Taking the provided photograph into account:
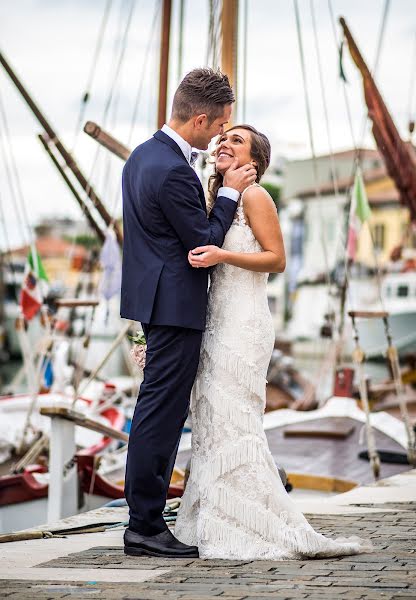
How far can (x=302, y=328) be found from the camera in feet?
217

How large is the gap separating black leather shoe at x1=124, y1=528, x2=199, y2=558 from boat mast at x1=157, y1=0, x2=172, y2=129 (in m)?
5.55

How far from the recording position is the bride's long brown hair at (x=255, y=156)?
4.54 meters

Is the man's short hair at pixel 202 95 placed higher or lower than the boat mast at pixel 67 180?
lower

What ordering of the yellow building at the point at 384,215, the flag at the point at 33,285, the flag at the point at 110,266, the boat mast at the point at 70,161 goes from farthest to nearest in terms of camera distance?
the yellow building at the point at 384,215 < the flag at the point at 33,285 < the boat mast at the point at 70,161 < the flag at the point at 110,266

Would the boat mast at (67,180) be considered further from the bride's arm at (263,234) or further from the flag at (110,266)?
the bride's arm at (263,234)

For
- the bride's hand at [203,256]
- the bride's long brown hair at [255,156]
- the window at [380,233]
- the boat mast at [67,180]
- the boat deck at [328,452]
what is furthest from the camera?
the window at [380,233]

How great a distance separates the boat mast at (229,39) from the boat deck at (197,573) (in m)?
3.68

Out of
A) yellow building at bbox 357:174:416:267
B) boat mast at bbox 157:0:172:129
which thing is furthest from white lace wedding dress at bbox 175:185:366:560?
yellow building at bbox 357:174:416:267

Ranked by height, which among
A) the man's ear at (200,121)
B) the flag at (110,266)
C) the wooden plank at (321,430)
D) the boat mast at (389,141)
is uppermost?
the boat mast at (389,141)

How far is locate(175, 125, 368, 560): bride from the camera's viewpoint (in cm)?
433

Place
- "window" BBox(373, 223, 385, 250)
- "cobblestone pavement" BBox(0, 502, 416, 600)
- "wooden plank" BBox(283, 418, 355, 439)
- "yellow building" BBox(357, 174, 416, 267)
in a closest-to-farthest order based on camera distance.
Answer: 1. "cobblestone pavement" BBox(0, 502, 416, 600)
2. "wooden plank" BBox(283, 418, 355, 439)
3. "yellow building" BBox(357, 174, 416, 267)
4. "window" BBox(373, 223, 385, 250)

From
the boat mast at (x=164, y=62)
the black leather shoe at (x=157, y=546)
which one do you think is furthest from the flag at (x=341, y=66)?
the black leather shoe at (x=157, y=546)

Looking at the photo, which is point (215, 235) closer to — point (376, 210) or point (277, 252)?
point (277, 252)

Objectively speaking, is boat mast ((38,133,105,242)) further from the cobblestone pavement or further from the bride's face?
the cobblestone pavement
